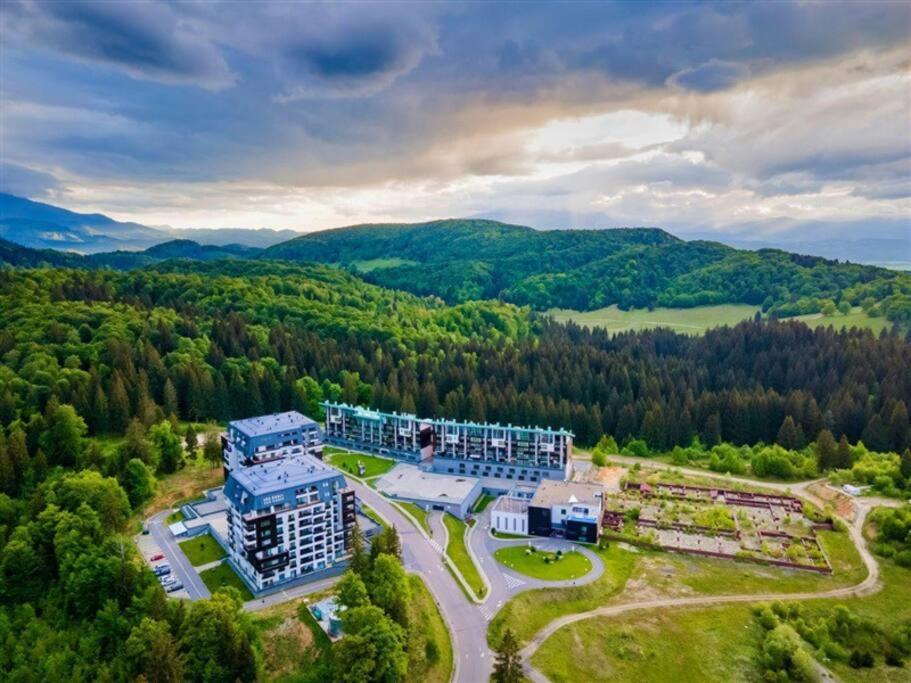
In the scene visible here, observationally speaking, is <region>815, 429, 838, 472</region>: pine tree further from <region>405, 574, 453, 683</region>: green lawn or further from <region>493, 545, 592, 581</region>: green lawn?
<region>405, 574, 453, 683</region>: green lawn

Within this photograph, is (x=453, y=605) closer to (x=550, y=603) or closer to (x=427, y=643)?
(x=427, y=643)

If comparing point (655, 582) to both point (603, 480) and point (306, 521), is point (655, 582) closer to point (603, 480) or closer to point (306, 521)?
point (603, 480)

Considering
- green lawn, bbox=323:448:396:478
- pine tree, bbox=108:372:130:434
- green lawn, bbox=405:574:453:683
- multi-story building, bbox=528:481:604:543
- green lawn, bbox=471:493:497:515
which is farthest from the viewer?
pine tree, bbox=108:372:130:434

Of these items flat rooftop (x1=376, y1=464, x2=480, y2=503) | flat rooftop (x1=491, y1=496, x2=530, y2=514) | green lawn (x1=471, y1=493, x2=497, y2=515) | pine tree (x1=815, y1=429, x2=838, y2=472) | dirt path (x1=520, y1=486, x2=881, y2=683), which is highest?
pine tree (x1=815, y1=429, x2=838, y2=472)

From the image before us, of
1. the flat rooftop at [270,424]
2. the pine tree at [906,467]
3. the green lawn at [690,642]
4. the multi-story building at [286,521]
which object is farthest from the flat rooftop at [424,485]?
the pine tree at [906,467]

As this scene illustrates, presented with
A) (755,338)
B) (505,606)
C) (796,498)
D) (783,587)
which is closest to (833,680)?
(783,587)

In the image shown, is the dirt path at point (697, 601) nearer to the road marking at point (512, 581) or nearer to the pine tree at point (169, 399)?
the road marking at point (512, 581)

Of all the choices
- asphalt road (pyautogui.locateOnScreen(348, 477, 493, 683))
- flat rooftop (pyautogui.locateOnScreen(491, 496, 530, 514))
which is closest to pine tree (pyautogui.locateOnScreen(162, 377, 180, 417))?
asphalt road (pyautogui.locateOnScreen(348, 477, 493, 683))
